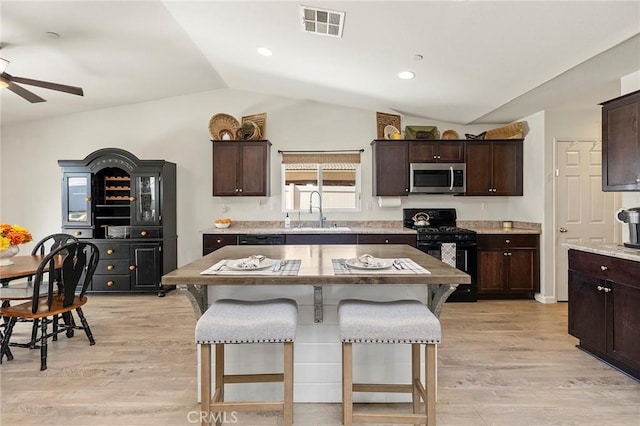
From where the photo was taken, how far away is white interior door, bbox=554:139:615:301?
14.2 ft

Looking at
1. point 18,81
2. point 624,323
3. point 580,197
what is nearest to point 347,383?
point 624,323

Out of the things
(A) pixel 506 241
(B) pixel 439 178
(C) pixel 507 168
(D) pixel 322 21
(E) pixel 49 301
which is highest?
(D) pixel 322 21

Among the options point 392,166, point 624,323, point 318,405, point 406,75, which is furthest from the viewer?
point 392,166

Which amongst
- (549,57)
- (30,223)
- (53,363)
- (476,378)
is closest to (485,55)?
(549,57)

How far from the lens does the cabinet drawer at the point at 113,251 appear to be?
4.72 metres

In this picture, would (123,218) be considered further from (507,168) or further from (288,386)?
(507,168)

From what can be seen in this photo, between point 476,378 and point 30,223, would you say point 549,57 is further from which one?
point 30,223

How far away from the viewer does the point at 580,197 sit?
435cm

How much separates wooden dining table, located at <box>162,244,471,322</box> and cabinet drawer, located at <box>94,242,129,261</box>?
289 cm

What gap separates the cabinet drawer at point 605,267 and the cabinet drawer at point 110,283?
5.12 meters

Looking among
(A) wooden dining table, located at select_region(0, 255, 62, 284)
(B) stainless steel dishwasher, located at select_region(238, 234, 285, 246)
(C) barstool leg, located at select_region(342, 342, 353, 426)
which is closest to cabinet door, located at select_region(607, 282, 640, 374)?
(C) barstool leg, located at select_region(342, 342, 353, 426)

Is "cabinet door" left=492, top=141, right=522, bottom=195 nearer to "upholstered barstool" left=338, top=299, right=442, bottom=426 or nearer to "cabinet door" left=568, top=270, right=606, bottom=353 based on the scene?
"cabinet door" left=568, top=270, right=606, bottom=353

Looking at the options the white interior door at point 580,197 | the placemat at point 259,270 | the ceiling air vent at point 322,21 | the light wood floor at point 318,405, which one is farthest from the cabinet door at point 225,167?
the white interior door at point 580,197

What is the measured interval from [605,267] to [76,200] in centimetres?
593
